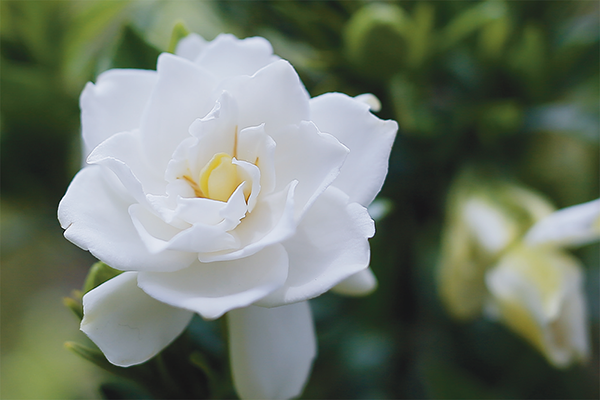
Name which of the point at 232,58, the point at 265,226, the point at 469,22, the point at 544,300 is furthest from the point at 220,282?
the point at 469,22

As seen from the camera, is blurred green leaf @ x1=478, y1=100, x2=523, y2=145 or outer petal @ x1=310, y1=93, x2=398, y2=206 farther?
blurred green leaf @ x1=478, y1=100, x2=523, y2=145

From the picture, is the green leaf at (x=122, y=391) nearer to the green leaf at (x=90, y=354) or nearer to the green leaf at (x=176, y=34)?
the green leaf at (x=90, y=354)

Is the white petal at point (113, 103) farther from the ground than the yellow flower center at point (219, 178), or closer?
farther from the ground

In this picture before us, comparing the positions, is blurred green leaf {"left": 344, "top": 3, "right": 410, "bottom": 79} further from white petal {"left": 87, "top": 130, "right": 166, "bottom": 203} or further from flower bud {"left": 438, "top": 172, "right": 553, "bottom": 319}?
white petal {"left": 87, "top": 130, "right": 166, "bottom": 203}

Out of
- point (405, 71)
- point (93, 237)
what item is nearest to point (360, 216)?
point (93, 237)

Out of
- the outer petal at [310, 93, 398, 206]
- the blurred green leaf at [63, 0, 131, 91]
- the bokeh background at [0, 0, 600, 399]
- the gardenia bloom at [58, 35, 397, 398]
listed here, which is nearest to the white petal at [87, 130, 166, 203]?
the gardenia bloom at [58, 35, 397, 398]

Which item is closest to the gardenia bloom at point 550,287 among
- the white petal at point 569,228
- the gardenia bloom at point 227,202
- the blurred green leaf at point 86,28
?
the white petal at point 569,228
